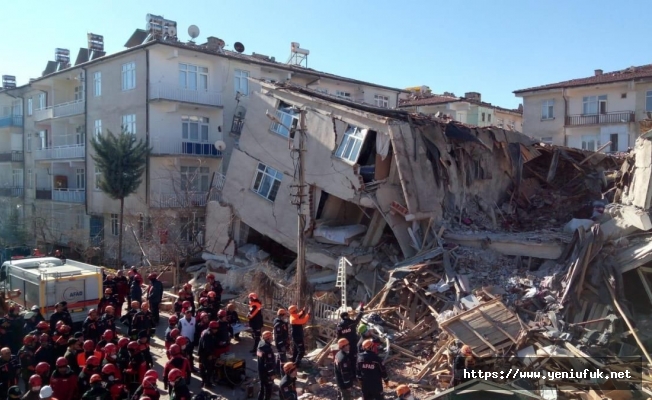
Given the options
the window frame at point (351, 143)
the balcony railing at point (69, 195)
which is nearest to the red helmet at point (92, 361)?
the window frame at point (351, 143)

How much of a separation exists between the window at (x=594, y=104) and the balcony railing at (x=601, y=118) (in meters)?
0.46

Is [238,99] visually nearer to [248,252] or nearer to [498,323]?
[248,252]

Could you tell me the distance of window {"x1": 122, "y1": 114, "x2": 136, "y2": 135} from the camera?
2817 cm

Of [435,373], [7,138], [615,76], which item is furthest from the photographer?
[7,138]

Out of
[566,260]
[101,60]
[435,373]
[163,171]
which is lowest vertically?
[435,373]

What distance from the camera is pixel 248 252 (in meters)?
21.9

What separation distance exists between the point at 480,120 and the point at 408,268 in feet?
103

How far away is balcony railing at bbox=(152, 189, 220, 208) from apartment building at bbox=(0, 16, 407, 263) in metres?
0.06

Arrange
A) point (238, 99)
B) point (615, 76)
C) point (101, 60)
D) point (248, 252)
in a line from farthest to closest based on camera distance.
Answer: point (615, 76)
point (101, 60)
point (238, 99)
point (248, 252)

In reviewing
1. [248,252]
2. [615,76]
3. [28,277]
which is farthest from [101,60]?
[615,76]

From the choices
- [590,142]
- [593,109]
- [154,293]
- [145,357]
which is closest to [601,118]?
[593,109]

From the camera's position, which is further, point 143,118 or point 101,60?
point 101,60

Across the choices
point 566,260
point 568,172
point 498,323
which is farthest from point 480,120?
point 498,323

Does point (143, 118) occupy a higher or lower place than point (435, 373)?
higher
